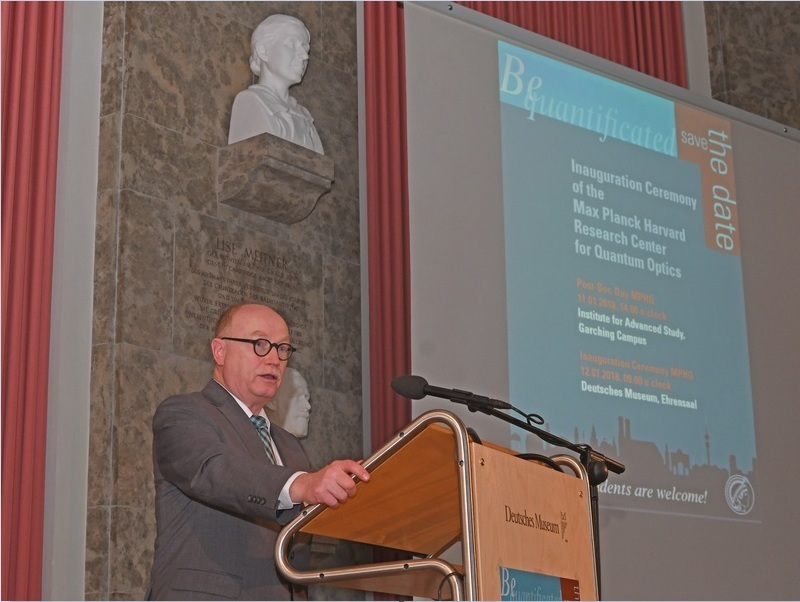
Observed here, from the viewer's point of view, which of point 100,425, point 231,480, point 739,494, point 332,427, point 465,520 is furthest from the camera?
point 739,494

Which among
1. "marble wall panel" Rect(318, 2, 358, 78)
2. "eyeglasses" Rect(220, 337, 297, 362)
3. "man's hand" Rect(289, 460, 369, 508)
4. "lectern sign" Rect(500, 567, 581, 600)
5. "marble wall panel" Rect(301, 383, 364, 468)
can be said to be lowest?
"lectern sign" Rect(500, 567, 581, 600)

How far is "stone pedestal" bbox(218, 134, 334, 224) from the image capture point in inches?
205

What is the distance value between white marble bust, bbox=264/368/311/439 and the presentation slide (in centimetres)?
92

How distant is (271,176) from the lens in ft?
17.2

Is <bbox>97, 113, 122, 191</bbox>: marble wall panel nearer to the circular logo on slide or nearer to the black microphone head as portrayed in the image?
the black microphone head

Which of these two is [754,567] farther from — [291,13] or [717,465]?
[291,13]

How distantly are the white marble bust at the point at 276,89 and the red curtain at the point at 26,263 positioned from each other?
0.85m

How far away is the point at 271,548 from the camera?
3080mm

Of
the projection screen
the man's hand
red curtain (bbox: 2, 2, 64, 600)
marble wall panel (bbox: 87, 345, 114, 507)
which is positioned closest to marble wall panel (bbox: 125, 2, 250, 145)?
red curtain (bbox: 2, 2, 64, 600)

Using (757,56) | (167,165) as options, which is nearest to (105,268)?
(167,165)

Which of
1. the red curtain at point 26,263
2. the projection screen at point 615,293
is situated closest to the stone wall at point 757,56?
the projection screen at point 615,293

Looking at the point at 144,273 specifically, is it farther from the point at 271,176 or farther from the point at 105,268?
the point at 271,176

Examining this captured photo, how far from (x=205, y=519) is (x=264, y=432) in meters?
0.39

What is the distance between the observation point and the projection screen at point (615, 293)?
5.18 m
